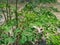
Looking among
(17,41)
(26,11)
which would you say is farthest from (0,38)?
(26,11)

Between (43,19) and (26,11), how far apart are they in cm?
26

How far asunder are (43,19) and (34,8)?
40 centimetres

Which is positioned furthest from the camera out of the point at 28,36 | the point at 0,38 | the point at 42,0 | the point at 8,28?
the point at 42,0

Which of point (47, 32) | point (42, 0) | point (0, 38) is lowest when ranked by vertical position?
point (0, 38)

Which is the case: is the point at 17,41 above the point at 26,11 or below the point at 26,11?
below

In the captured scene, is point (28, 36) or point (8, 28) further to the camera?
point (8, 28)

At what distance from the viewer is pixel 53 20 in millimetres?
2076

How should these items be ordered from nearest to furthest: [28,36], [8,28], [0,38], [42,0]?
[28,36] < [8,28] < [0,38] < [42,0]

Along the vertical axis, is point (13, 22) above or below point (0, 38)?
above

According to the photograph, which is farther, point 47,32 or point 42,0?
point 42,0

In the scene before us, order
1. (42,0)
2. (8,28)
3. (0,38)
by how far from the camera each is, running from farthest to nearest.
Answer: (42,0)
(0,38)
(8,28)

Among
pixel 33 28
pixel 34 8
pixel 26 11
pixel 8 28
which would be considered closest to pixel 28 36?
pixel 33 28

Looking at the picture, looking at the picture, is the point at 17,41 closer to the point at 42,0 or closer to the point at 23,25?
the point at 23,25

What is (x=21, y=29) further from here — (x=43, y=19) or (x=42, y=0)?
(x=42, y=0)
